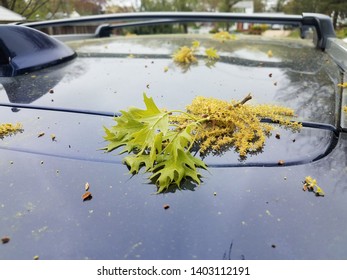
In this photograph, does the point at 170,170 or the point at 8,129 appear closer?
the point at 170,170

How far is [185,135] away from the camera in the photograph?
0.77 meters

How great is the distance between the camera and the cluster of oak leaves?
76 cm

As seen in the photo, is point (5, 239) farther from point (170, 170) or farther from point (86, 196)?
point (170, 170)

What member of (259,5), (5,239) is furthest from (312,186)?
(259,5)

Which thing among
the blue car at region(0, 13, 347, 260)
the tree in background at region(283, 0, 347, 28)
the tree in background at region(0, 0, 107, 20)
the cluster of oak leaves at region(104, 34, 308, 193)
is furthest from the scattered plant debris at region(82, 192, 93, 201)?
the tree in background at region(283, 0, 347, 28)

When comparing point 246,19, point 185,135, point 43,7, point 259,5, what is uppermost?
point 43,7

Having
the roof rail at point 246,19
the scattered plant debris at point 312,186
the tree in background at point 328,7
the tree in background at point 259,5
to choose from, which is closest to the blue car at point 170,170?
the scattered plant debris at point 312,186

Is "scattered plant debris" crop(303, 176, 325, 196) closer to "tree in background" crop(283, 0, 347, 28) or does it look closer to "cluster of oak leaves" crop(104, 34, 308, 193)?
"cluster of oak leaves" crop(104, 34, 308, 193)

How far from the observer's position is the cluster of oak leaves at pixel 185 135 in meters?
0.76

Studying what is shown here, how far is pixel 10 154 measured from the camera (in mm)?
875

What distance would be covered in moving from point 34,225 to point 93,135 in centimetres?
37
